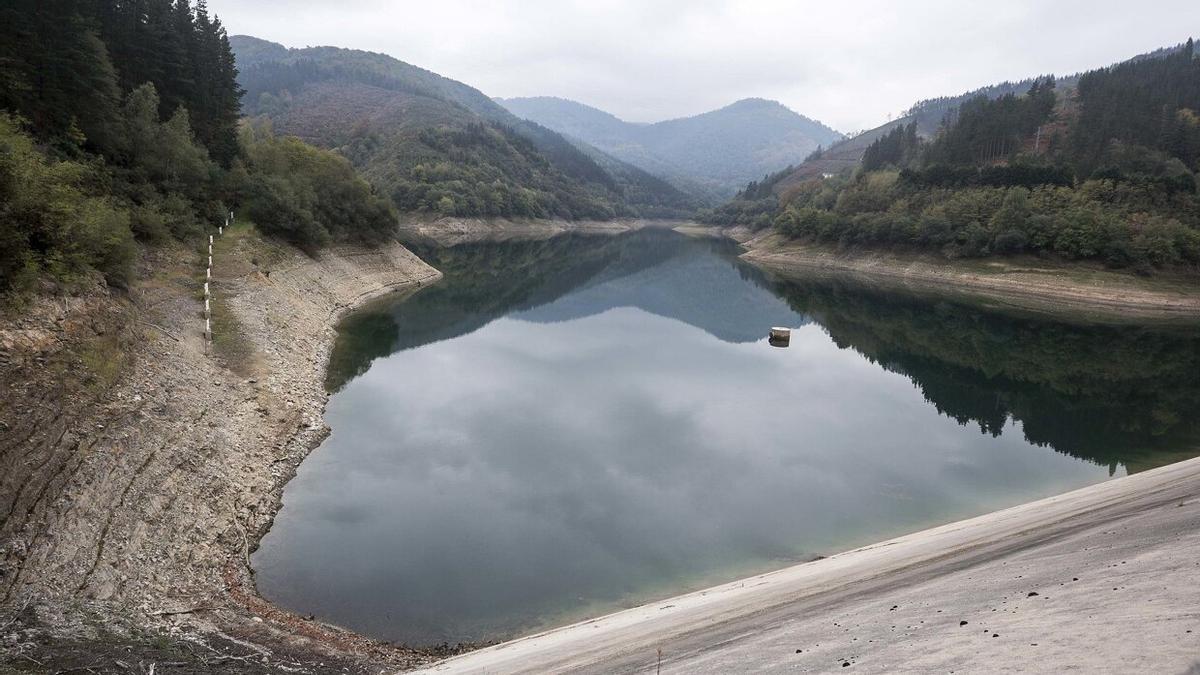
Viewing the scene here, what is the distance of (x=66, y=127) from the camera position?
26.6 meters

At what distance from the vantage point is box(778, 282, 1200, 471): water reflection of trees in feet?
79.7

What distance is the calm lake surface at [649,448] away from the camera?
1310cm

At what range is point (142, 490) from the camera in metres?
11.9

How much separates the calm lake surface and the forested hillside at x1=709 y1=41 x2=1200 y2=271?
53.3 ft

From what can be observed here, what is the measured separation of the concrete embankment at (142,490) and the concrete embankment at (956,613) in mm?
3683

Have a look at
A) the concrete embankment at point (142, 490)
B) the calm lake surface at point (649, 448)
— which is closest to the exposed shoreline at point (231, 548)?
the concrete embankment at point (142, 490)

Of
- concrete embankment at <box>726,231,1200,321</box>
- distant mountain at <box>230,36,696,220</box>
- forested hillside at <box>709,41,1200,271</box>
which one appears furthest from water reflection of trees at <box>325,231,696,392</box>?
forested hillside at <box>709,41,1200,271</box>

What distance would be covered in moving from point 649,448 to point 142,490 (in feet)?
46.2

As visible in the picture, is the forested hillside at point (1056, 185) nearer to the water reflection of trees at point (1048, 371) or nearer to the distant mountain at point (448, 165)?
the water reflection of trees at point (1048, 371)

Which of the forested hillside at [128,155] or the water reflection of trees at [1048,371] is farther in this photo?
the water reflection of trees at [1048,371]

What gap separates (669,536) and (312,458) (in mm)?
10652

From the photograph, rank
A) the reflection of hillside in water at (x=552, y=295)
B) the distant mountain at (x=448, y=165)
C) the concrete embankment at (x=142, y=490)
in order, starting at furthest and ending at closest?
the distant mountain at (x=448, y=165), the reflection of hillside in water at (x=552, y=295), the concrete embankment at (x=142, y=490)

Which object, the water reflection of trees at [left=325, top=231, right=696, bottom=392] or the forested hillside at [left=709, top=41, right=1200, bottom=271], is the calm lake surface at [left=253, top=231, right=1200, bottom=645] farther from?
the forested hillside at [left=709, top=41, right=1200, bottom=271]

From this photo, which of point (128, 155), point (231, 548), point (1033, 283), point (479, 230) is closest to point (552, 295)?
point (128, 155)
